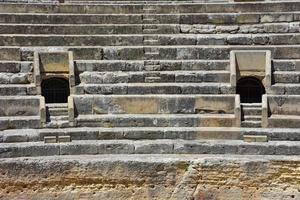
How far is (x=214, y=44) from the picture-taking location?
1378cm

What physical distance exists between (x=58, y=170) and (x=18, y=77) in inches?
127

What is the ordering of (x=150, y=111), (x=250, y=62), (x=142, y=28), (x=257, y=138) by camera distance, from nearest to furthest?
(x=257, y=138), (x=150, y=111), (x=250, y=62), (x=142, y=28)

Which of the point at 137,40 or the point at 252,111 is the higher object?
the point at 137,40

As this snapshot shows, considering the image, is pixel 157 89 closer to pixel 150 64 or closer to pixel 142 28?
pixel 150 64

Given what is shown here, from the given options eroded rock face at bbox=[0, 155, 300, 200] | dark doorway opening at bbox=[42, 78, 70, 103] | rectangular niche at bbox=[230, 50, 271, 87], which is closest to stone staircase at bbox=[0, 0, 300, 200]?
eroded rock face at bbox=[0, 155, 300, 200]

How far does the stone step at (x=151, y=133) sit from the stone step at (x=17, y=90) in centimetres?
118

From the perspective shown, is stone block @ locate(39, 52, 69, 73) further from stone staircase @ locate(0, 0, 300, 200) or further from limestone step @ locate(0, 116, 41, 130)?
limestone step @ locate(0, 116, 41, 130)

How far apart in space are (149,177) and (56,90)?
3.87 meters

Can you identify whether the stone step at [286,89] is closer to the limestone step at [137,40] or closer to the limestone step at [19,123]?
the limestone step at [137,40]

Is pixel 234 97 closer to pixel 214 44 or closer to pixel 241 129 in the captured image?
pixel 241 129

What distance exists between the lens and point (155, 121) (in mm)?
12039

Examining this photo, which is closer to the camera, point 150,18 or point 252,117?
point 252,117

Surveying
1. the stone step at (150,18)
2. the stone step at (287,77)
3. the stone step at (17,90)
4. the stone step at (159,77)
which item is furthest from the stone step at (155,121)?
the stone step at (150,18)

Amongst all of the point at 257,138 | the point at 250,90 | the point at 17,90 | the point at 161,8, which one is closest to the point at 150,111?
the point at 257,138
